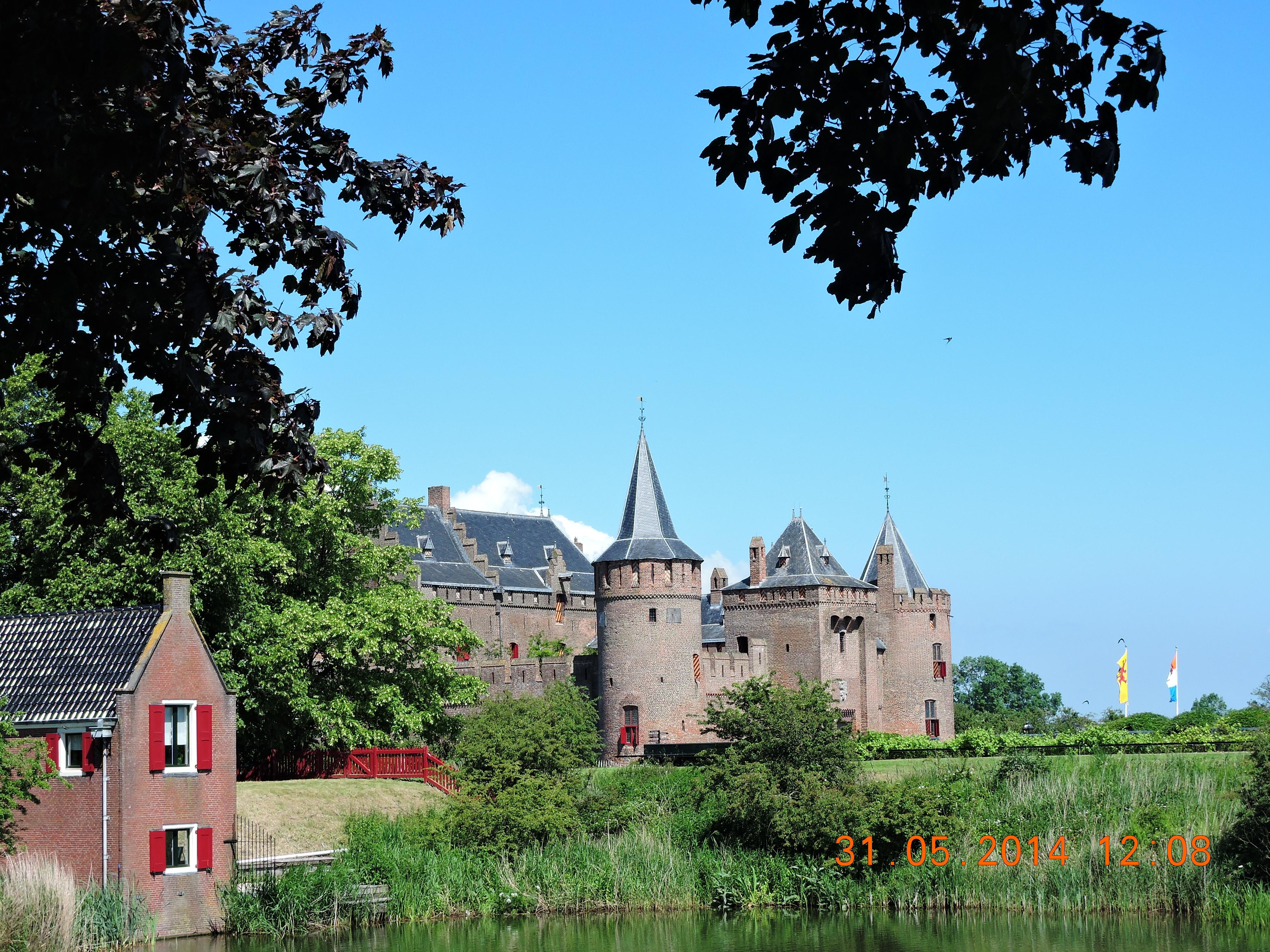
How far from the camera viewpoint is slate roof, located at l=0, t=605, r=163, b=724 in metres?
21.3

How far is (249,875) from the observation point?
21.8 meters

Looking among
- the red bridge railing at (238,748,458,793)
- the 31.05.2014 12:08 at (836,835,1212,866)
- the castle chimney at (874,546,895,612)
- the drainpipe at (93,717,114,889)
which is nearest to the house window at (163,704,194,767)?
the drainpipe at (93,717,114,889)

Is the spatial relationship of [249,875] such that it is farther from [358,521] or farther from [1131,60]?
[1131,60]

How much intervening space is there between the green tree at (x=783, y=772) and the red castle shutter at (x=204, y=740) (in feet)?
26.8

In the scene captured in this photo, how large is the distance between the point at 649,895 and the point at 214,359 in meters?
16.7

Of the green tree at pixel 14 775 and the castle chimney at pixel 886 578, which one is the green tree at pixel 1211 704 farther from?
the green tree at pixel 14 775

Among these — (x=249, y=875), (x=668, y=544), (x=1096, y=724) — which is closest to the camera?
(x=249, y=875)

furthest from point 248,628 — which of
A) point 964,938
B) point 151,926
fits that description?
point 964,938

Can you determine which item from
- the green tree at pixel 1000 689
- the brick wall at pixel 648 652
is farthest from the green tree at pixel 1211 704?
the brick wall at pixel 648 652

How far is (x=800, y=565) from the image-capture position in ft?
160

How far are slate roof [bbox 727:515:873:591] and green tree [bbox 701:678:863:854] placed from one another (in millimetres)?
22383

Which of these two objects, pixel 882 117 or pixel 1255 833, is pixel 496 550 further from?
pixel 882 117

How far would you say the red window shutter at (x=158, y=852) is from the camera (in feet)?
68.3

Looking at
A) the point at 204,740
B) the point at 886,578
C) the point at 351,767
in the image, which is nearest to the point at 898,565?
the point at 886,578
